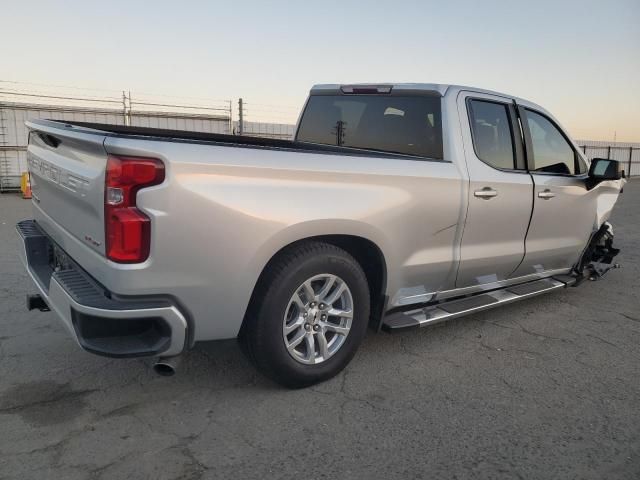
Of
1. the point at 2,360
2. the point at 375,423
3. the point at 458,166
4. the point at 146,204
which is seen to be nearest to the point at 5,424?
the point at 2,360

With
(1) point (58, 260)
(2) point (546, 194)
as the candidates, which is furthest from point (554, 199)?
(1) point (58, 260)

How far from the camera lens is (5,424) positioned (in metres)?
2.67

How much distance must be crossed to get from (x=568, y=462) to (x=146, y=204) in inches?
90.4

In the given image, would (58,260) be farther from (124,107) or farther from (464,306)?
(124,107)

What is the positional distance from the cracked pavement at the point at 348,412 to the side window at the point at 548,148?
1436 millimetres

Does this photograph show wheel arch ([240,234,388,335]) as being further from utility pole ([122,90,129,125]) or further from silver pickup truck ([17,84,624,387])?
utility pole ([122,90,129,125])

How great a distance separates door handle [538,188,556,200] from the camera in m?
4.26

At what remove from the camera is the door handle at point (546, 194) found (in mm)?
4262

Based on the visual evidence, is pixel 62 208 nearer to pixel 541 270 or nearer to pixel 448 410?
pixel 448 410

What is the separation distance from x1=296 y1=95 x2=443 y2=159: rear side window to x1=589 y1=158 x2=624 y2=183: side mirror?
188 centimetres

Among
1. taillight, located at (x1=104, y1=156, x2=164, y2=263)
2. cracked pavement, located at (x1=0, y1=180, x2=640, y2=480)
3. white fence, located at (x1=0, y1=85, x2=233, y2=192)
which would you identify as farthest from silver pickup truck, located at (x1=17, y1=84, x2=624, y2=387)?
white fence, located at (x1=0, y1=85, x2=233, y2=192)

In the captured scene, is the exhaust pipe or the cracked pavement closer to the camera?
the cracked pavement

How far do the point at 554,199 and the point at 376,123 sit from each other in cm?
163

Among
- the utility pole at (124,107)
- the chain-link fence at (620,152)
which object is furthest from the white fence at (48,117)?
the chain-link fence at (620,152)
